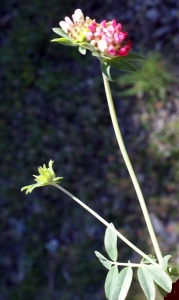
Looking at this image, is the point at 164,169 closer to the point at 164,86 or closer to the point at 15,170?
the point at 164,86

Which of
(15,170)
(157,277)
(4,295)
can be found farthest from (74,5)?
(157,277)

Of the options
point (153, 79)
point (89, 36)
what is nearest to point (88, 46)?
point (89, 36)

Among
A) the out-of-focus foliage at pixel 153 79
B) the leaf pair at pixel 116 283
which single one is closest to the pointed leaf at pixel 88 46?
the leaf pair at pixel 116 283

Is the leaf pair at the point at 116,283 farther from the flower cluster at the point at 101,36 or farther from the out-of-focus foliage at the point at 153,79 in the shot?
the out-of-focus foliage at the point at 153,79

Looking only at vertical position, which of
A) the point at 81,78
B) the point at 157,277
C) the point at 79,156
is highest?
the point at 81,78

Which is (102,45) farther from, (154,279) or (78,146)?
(78,146)

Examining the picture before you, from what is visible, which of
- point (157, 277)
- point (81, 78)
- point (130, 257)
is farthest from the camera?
point (81, 78)

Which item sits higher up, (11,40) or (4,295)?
(11,40)

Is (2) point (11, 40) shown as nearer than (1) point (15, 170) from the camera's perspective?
No
